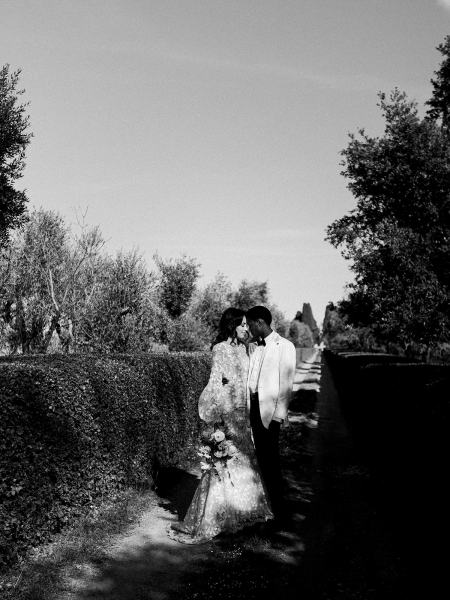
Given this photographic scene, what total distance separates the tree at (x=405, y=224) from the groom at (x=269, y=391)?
8.55 m

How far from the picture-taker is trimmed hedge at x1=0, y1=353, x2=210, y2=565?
15.3 feet

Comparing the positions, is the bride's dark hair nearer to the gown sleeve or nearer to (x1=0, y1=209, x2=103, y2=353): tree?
the gown sleeve

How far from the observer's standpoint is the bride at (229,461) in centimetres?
574

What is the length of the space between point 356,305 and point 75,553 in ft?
54.0

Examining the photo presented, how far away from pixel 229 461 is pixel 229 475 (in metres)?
0.14

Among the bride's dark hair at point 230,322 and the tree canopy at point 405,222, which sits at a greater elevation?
the tree canopy at point 405,222

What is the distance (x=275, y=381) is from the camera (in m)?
6.05

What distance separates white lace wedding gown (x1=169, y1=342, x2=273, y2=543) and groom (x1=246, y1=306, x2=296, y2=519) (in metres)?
0.18

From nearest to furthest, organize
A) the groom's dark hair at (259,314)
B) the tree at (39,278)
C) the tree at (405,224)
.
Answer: the groom's dark hair at (259,314) → the tree at (405,224) → the tree at (39,278)

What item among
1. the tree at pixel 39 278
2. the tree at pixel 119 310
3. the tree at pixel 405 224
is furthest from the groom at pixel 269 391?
the tree at pixel 39 278

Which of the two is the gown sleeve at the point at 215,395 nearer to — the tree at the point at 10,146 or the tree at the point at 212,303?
the tree at the point at 10,146

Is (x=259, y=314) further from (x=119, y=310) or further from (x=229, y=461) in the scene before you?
(x=119, y=310)

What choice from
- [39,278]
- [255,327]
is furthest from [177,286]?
[255,327]

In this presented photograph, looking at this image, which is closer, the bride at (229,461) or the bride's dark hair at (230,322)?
the bride at (229,461)
